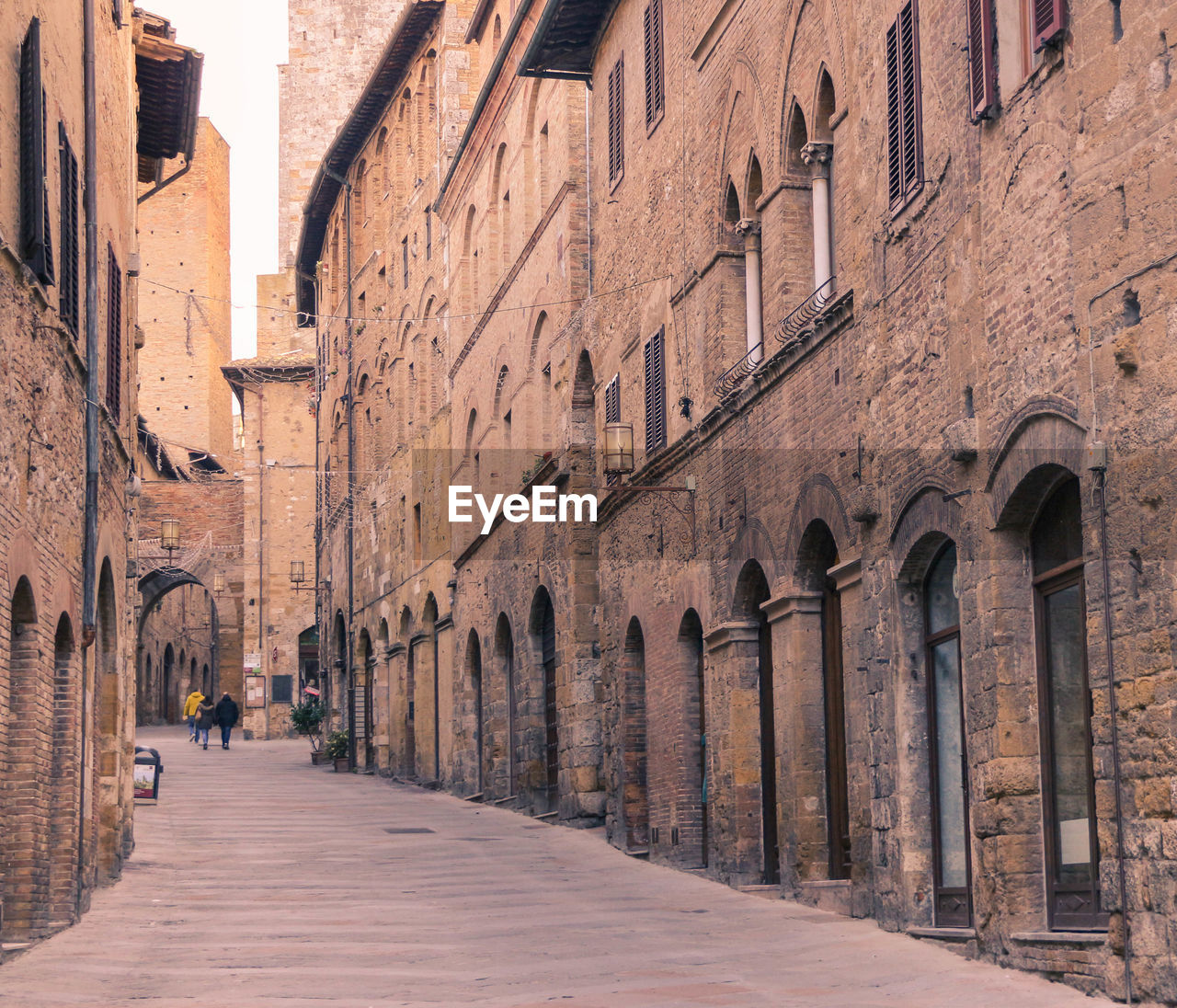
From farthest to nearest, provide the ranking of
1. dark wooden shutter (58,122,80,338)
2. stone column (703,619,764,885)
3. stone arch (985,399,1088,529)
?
1. stone column (703,619,764,885)
2. dark wooden shutter (58,122,80,338)
3. stone arch (985,399,1088,529)

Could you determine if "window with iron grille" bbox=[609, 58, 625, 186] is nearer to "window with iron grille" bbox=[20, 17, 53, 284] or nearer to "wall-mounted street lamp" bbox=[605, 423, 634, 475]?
"wall-mounted street lamp" bbox=[605, 423, 634, 475]

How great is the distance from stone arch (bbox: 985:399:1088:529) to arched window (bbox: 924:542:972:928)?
1269 mm

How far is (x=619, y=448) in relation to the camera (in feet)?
58.4

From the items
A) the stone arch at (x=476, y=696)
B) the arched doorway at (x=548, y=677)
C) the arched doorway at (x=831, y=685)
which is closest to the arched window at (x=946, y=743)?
the arched doorway at (x=831, y=685)

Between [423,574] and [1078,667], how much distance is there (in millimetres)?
22323

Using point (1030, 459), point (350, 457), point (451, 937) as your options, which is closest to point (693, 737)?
point (451, 937)

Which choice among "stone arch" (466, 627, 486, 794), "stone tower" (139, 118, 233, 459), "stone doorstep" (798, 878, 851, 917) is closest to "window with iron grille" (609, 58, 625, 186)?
"stone arch" (466, 627, 486, 794)

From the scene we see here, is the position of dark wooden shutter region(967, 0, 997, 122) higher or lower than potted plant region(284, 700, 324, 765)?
higher

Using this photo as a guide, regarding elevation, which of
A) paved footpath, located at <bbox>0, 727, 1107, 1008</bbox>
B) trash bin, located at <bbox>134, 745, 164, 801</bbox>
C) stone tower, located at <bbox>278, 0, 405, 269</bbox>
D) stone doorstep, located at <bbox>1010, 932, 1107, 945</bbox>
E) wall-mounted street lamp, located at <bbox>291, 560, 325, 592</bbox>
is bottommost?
paved footpath, located at <bbox>0, 727, 1107, 1008</bbox>

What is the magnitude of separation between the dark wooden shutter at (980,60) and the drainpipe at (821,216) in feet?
10.3

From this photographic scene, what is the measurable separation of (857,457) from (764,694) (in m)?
3.46

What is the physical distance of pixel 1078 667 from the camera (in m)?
10.2

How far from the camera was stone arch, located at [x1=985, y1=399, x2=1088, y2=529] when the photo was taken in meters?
9.66

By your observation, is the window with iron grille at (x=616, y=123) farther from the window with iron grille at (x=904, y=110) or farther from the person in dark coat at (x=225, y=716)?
the person in dark coat at (x=225, y=716)
